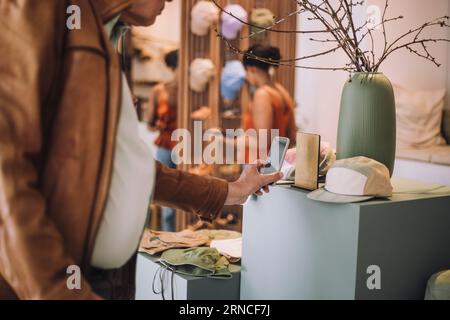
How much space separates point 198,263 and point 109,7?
3.49 feet

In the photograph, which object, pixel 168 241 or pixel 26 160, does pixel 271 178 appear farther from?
pixel 26 160

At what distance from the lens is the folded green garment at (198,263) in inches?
74.8

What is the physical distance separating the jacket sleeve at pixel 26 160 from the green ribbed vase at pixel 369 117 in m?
0.97

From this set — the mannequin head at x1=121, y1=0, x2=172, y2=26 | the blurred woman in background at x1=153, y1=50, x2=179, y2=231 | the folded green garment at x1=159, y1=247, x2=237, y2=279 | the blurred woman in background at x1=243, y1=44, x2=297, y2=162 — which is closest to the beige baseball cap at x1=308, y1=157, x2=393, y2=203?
the folded green garment at x1=159, y1=247, x2=237, y2=279

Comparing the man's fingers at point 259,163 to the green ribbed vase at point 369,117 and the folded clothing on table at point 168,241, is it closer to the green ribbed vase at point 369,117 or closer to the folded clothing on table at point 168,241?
the green ribbed vase at point 369,117

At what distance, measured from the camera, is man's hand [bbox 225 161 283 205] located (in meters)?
1.58

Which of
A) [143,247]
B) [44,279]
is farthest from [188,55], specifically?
[44,279]

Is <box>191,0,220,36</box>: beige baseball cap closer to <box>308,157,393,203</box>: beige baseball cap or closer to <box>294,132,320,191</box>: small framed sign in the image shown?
<box>294,132,320,191</box>: small framed sign

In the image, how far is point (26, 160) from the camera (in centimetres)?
96

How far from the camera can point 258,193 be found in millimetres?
1692

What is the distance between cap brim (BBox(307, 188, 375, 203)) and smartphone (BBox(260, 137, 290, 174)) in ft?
0.61

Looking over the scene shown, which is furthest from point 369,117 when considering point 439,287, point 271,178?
point 439,287

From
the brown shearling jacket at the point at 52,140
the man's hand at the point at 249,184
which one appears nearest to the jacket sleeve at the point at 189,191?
the man's hand at the point at 249,184
